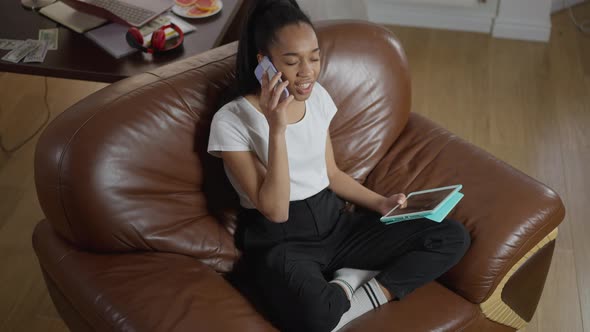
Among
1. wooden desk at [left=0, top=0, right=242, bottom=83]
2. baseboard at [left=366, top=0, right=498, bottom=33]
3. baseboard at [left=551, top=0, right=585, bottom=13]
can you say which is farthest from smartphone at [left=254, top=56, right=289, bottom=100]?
baseboard at [left=551, top=0, right=585, bottom=13]

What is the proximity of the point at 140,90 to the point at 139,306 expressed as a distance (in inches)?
21.2

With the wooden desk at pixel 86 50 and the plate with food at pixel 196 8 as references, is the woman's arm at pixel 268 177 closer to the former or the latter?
the wooden desk at pixel 86 50

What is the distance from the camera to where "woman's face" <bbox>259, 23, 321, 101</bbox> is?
1664 mm

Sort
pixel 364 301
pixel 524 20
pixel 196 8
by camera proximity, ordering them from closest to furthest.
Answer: pixel 364 301
pixel 196 8
pixel 524 20

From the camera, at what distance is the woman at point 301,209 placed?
1674 millimetres

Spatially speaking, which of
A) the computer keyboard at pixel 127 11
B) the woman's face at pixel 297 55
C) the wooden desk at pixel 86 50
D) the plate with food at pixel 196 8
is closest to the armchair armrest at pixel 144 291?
the woman's face at pixel 297 55

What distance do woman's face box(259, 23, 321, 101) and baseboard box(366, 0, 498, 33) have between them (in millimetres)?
1977

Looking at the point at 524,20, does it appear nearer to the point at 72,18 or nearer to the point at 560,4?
the point at 560,4

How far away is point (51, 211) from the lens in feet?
5.51

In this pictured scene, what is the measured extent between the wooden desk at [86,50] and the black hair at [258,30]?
57cm

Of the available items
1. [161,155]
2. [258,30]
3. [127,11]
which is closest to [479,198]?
[258,30]

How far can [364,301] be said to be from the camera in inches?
68.7

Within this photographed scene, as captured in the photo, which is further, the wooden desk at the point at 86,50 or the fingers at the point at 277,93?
the wooden desk at the point at 86,50

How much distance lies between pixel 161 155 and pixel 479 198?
0.84m
